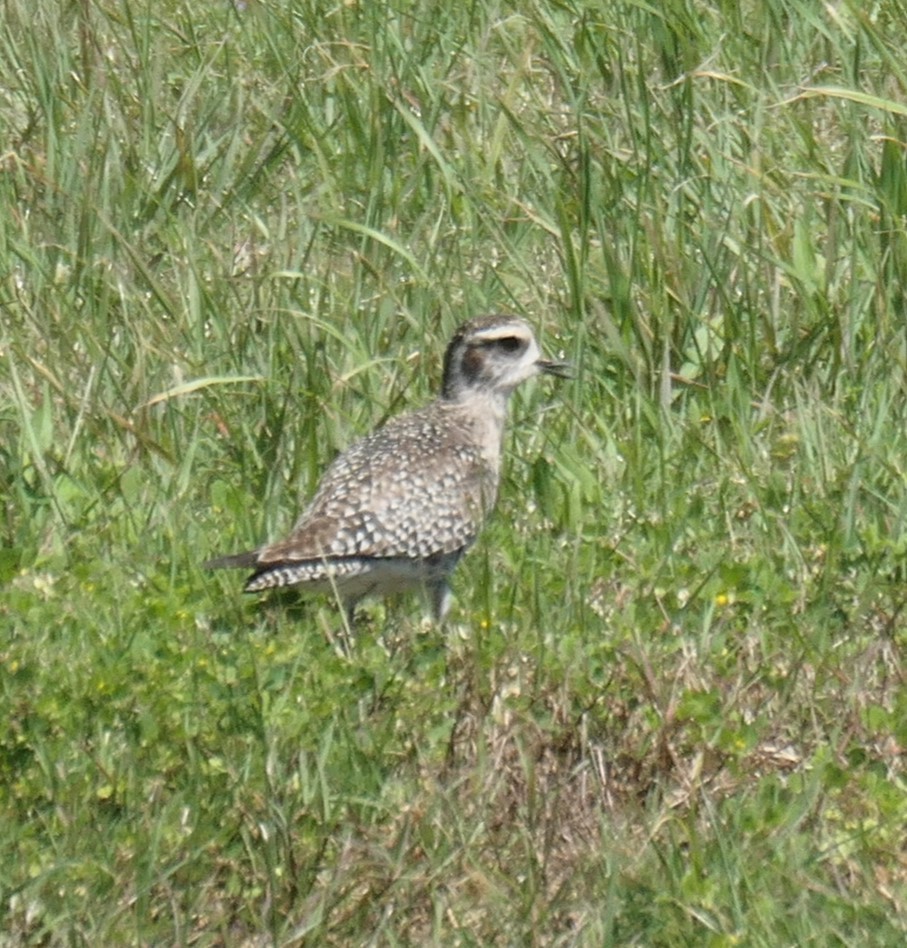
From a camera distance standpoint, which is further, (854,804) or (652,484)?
(652,484)

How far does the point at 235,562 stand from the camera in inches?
269

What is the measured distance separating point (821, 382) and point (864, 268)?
23.1 inches

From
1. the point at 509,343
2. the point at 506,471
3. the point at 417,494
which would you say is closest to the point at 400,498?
the point at 417,494

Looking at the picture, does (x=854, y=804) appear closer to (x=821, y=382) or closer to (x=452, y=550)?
(x=452, y=550)

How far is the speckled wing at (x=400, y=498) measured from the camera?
23.8 ft

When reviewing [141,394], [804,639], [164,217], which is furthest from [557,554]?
[164,217]

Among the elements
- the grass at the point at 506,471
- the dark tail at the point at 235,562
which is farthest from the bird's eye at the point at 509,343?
the dark tail at the point at 235,562

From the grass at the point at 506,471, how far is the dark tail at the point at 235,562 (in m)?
0.08

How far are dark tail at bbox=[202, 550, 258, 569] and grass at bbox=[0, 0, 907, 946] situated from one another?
8cm

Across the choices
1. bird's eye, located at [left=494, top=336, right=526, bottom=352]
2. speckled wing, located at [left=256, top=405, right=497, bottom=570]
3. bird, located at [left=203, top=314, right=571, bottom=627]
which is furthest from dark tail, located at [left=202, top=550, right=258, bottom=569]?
bird's eye, located at [left=494, top=336, right=526, bottom=352]

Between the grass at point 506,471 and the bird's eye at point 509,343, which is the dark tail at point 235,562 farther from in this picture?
the bird's eye at point 509,343

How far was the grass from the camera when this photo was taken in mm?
5461

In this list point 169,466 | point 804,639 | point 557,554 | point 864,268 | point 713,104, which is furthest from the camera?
point 713,104

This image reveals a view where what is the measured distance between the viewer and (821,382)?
320 inches
